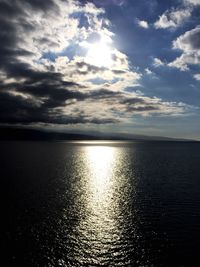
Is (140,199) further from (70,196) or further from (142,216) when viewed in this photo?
(70,196)

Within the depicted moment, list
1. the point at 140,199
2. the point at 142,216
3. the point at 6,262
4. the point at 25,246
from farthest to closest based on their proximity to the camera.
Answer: the point at 140,199 < the point at 142,216 < the point at 25,246 < the point at 6,262

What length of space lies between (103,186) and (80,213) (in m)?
35.7

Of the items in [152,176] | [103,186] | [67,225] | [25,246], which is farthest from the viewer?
[152,176]

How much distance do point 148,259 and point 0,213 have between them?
37558 mm

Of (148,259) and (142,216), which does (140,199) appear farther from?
(148,259)

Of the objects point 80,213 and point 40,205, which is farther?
point 40,205

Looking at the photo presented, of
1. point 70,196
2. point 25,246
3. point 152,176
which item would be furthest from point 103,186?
point 25,246

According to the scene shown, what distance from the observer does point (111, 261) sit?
38.3m

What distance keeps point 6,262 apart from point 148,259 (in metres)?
21.8

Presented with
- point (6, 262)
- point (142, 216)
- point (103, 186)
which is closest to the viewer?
point (6, 262)

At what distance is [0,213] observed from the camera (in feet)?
195

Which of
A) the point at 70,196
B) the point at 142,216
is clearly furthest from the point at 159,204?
the point at 70,196

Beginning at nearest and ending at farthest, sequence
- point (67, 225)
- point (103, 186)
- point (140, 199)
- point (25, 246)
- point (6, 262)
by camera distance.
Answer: point (6, 262) → point (25, 246) → point (67, 225) → point (140, 199) → point (103, 186)

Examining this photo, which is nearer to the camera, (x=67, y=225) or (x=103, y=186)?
(x=67, y=225)
